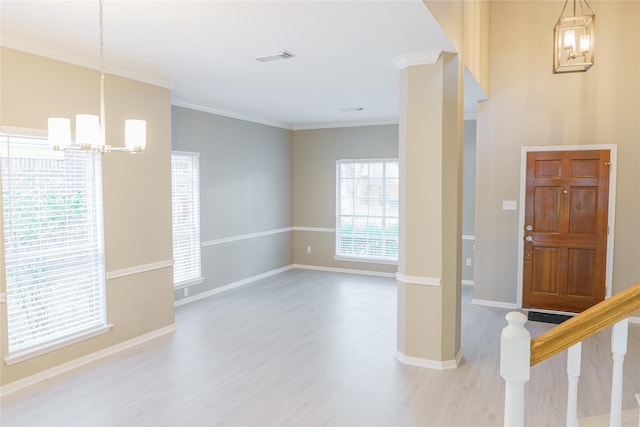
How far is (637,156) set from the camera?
16.0 feet

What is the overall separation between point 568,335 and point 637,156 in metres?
4.63

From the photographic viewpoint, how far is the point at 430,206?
3742 millimetres

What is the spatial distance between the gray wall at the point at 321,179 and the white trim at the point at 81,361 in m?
3.78

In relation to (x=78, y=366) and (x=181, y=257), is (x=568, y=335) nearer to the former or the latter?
(x=78, y=366)

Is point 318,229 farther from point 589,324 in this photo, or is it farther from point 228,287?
point 589,324

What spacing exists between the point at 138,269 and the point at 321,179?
14.1 ft

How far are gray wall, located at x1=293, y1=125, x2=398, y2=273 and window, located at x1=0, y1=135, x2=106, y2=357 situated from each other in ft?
15.0

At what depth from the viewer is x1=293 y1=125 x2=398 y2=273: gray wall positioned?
7.65 m

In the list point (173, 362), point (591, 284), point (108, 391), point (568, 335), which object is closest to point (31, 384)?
point (108, 391)

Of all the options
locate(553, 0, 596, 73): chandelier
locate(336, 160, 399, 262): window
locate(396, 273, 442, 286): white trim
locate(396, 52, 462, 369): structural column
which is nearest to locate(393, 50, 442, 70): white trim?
locate(396, 52, 462, 369): structural column

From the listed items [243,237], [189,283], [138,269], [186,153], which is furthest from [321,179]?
[138,269]

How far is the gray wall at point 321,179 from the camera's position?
765 centimetres

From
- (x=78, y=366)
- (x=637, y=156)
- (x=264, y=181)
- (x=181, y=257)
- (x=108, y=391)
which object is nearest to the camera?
(x=108, y=391)

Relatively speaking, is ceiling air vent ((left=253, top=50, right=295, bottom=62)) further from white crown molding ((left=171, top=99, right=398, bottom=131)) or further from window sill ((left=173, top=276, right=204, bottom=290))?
window sill ((left=173, top=276, right=204, bottom=290))
